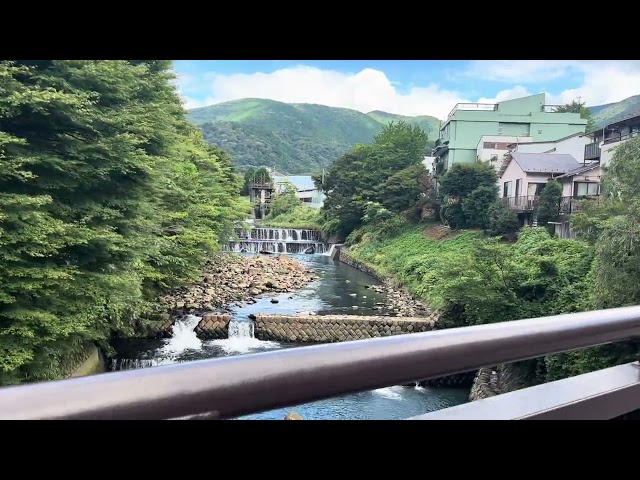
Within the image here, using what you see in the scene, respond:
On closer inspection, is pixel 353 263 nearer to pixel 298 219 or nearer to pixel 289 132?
pixel 298 219

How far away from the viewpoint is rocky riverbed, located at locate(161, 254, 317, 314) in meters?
10.1

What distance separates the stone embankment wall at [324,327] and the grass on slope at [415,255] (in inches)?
39.7

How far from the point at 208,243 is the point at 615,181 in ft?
23.9

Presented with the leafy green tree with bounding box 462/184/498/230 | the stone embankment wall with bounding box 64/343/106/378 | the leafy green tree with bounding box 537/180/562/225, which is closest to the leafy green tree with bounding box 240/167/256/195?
the leafy green tree with bounding box 462/184/498/230

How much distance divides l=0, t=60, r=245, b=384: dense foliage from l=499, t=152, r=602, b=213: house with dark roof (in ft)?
32.7

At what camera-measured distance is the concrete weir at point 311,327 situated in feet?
28.8

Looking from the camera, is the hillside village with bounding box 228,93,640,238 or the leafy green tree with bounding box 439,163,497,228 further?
the leafy green tree with bounding box 439,163,497,228

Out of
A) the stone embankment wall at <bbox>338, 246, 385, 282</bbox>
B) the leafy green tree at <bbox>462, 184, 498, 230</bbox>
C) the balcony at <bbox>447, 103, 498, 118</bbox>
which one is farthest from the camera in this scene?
the balcony at <bbox>447, 103, 498, 118</bbox>

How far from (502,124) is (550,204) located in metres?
7.73

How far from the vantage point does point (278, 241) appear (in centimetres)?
2138

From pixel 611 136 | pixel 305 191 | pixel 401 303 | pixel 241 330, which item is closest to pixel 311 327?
pixel 241 330

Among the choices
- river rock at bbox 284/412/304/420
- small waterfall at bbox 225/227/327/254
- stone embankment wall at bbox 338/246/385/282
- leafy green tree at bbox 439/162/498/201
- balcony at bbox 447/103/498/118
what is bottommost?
stone embankment wall at bbox 338/246/385/282

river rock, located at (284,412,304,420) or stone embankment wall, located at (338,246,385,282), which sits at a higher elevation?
river rock, located at (284,412,304,420)

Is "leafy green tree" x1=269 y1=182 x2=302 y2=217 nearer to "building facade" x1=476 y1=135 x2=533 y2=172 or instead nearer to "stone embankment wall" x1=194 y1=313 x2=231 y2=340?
"building facade" x1=476 y1=135 x2=533 y2=172
